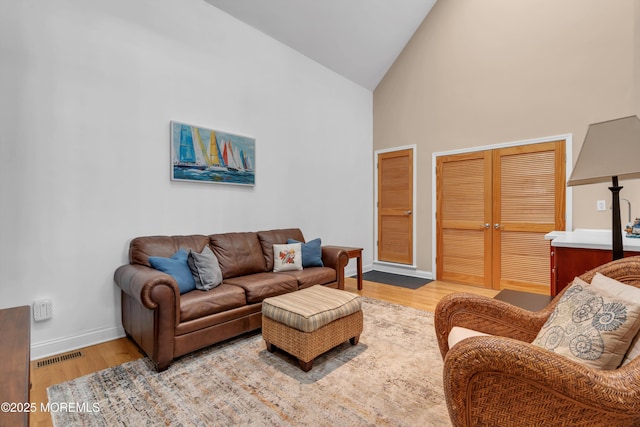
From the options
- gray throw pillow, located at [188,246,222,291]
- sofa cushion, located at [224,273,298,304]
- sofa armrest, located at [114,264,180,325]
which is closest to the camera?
sofa armrest, located at [114,264,180,325]

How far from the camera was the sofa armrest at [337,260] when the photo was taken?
3693 millimetres

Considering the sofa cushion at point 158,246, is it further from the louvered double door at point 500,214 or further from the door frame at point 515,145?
the louvered double door at point 500,214

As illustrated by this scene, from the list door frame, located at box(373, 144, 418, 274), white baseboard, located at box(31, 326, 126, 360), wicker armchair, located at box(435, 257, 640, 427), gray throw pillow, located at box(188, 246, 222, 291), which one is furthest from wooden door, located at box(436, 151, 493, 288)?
white baseboard, located at box(31, 326, 126, 360)

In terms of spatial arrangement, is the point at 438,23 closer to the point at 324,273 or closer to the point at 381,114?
the point at 381,114

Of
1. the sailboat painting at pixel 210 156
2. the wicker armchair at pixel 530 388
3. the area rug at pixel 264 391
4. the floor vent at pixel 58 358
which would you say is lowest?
the area rug at pixel 264 391

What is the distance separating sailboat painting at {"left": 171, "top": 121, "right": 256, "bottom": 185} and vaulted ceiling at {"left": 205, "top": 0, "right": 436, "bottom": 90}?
1.47 m

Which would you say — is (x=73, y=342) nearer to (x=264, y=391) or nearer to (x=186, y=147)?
(x=264, y=391)

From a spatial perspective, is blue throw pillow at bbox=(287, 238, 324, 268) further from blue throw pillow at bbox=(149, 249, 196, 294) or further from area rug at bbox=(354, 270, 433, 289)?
→ area rug at bbox=(354, 270, 433, 289)

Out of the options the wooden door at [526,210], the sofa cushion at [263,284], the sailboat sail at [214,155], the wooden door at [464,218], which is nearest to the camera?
the sofa cushion at [263,284]

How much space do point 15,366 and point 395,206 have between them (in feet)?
16.1

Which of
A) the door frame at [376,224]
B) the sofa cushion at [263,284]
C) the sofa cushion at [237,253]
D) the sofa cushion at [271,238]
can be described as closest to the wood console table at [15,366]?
the sofa cushion at [263,284]

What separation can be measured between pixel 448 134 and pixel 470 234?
1.54 metres

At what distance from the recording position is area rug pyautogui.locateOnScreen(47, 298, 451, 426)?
5.55 ft

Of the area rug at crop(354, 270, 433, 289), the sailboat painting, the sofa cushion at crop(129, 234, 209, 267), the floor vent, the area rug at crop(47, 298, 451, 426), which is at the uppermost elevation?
the sailboat painting
